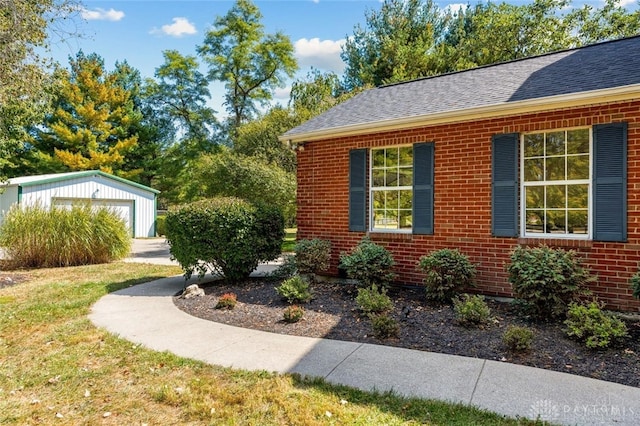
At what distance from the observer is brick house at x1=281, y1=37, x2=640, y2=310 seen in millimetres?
5305

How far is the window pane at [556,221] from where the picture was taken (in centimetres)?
601

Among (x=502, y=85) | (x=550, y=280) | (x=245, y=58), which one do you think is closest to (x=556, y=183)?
(x=550, y=280)

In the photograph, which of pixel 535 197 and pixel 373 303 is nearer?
pixel 373 303

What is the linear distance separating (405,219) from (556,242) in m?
2.68

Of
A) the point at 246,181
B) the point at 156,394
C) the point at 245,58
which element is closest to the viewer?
the point at 156,394

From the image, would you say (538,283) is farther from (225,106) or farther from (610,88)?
(225,106)

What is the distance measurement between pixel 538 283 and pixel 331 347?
9.48ft

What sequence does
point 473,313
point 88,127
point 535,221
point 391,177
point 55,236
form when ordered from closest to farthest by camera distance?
point 473,313 → point 535,221 → point 391,177 → point 55,236 → point 88,127

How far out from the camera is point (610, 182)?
5293 millimetres

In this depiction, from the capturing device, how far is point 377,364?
3922mm

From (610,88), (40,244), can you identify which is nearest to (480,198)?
(610,88)

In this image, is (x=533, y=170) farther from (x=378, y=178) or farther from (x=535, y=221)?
(x=378, y=178)

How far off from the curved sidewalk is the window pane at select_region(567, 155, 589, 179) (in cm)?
342

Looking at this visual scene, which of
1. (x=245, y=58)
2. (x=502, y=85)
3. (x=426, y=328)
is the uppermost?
(x=245, y=58)
